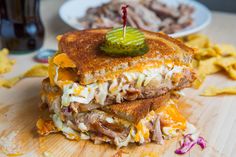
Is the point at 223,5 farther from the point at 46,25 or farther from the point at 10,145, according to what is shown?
the point at 10,145

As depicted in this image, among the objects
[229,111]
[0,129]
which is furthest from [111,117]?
[229,111]

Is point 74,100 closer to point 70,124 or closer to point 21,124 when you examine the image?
point 70,124

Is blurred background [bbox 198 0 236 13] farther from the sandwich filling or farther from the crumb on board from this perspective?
the crumb on board

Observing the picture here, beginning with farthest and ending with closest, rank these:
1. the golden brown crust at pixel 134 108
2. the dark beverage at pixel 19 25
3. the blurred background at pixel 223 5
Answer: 1. the blurred background at pixel 223 5
2. the dark beverage at pixel 19 25
3. the golden brown crust at pixel 134 108

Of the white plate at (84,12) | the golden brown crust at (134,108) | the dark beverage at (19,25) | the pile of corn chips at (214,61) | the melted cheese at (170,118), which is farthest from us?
the white plate at (84,12)

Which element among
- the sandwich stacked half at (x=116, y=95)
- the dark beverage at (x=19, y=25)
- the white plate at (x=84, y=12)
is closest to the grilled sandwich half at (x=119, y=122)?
the sandwich stacked half at (x=116, y=95)

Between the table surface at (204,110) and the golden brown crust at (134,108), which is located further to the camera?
the table surface at (204,110)

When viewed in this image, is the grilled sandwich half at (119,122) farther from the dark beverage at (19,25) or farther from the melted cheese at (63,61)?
the dark beverage at (19,25)
